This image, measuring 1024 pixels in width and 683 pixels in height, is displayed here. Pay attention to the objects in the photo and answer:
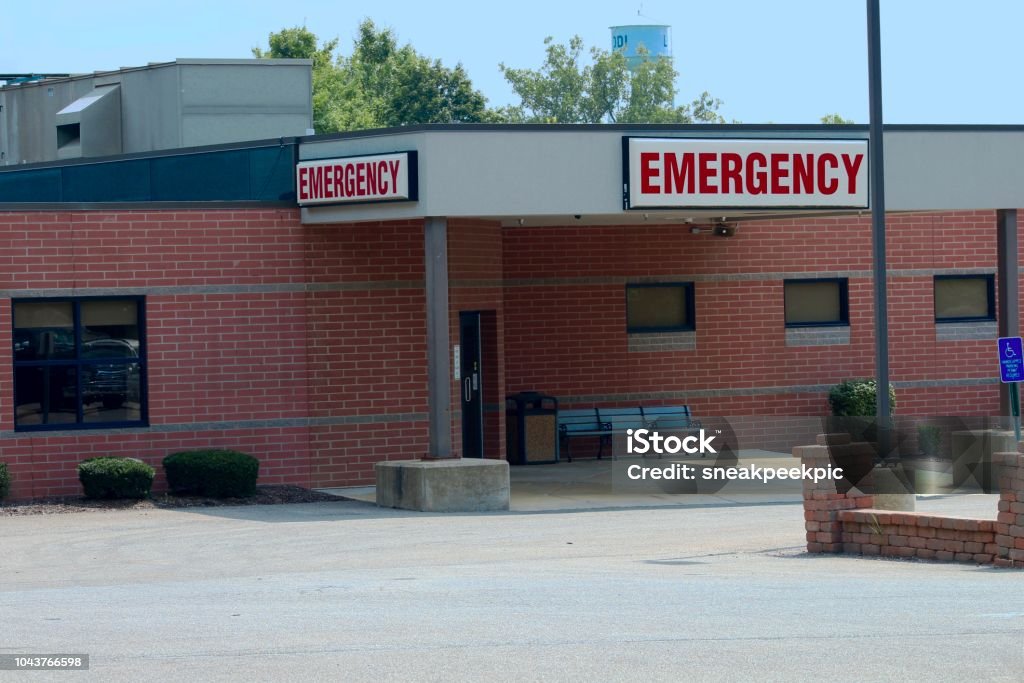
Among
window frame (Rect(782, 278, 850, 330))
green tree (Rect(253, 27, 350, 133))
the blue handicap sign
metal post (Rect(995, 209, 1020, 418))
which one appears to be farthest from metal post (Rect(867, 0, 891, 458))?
green tree (Rect(253, 27, 350, 133))

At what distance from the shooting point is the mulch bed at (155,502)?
18.9m

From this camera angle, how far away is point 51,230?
19.7m

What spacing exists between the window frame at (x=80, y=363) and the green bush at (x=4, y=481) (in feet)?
2.19

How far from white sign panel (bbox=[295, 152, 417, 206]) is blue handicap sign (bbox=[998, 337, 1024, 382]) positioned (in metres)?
→ 7.96

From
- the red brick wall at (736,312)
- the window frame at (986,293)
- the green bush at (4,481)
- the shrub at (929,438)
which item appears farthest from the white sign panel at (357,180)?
the window frame at (986,293)

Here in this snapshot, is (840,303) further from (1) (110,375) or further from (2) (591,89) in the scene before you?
(2) (591,89)

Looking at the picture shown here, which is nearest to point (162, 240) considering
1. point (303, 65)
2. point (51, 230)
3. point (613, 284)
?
point (51, 230)

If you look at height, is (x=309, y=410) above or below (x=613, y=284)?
below

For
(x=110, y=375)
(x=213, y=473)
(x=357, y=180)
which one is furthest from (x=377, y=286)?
(x=110, y=375)

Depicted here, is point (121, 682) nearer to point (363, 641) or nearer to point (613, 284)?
point (363, 641)

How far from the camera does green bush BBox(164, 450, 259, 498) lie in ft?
64.3

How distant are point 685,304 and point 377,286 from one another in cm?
661

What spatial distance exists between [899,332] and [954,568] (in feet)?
45.3

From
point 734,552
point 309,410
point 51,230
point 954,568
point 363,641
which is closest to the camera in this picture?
point 363,641
